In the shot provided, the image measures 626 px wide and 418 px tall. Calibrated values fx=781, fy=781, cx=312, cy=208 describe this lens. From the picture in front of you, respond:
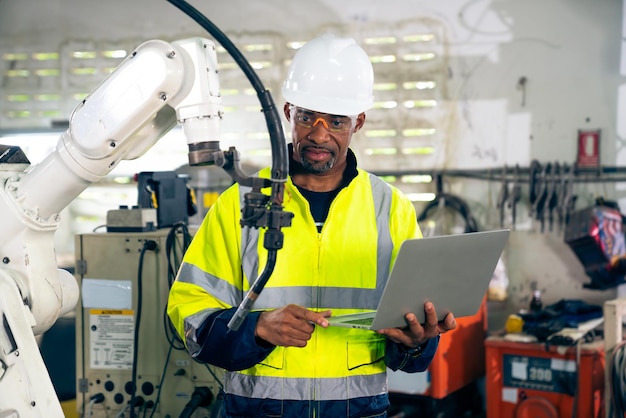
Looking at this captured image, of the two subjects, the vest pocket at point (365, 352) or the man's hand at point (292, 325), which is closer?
the man's hand at point (292, 325)

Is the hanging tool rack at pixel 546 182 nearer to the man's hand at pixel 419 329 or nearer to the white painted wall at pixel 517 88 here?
the white painted wall at pixel 517 88

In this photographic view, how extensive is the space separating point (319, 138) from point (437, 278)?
1.53ft

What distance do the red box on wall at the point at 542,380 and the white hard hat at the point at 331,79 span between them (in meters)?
2.01

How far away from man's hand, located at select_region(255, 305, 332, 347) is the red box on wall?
2.12 meters

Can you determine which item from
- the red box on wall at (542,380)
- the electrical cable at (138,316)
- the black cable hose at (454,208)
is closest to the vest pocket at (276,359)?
the electrical cable at (138,316)

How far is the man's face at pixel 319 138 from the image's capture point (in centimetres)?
195

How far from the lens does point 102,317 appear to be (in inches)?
114

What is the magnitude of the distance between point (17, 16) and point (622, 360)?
4.11m

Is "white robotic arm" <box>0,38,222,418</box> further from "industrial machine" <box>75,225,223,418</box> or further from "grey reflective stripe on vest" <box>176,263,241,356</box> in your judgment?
"industrial machine" <box>75,225,223,418</box>

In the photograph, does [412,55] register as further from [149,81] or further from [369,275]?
[149,81]

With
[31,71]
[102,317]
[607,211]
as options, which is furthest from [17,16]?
[607,211]

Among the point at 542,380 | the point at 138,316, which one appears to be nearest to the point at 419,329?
the point at 138,316

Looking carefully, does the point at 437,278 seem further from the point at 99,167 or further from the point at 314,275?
the point at 99,167

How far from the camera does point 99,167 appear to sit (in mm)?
1632
